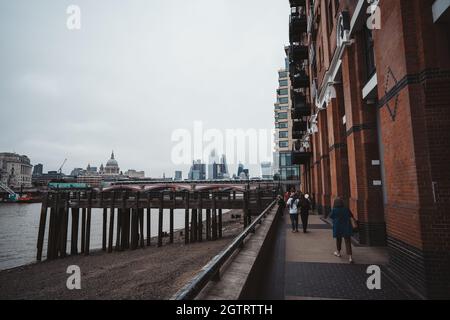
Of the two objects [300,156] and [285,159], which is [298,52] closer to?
[300,156]

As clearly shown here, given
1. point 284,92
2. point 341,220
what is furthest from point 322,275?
point 284,92

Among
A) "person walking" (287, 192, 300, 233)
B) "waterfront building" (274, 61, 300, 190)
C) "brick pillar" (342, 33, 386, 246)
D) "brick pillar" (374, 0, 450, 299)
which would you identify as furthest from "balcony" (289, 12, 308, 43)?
"waterfront building" (274, 61, 300, 190)

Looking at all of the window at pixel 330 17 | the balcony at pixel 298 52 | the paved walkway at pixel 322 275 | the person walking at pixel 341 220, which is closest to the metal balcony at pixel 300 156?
the balcony at pixel 298 52

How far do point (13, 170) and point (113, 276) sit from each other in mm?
190609

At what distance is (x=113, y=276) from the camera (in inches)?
542

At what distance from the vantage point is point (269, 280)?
18.9ft

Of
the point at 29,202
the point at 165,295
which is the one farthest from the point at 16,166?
the point at 165,295

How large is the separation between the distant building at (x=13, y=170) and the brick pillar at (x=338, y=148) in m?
185

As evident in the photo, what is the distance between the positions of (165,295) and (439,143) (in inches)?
375

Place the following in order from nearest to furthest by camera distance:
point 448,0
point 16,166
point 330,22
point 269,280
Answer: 1. point 448,0
2. point 269,280
3. point 330,22
4. point 16,166

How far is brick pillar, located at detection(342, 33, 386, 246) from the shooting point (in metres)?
8.77

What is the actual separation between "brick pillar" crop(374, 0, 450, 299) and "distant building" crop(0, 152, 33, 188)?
190m

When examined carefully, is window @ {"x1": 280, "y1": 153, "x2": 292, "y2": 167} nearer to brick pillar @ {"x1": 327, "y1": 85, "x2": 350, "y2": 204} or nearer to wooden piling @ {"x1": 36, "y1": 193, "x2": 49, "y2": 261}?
wooden piling @ {"x1": 36, "y1": 193, "x2": 49, "y2": 261}
